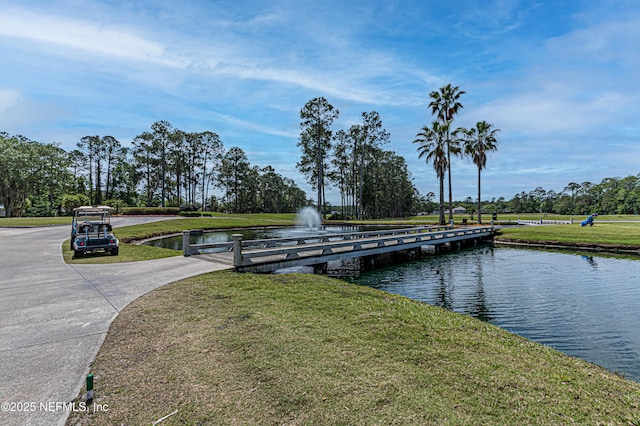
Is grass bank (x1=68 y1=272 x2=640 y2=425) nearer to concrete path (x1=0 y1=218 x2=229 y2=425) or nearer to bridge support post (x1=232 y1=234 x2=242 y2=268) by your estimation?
concrete path (x1=0 y1=218 x2=229 y2=425)

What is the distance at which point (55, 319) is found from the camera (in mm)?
6348

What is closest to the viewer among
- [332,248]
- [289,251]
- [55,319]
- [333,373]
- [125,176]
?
[333,373]

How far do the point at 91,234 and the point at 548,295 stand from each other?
19041 mm

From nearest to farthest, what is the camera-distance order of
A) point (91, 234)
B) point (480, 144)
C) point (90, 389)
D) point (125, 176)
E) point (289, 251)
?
point (90, 389), point (289, 251), point (91, 234), point (480, 144), point (125, 176)

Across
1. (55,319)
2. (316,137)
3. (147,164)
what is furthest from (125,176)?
(55,319)

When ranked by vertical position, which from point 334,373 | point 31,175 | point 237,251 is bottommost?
point 334,373

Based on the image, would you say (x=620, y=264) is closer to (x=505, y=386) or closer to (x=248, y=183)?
(x=505, y=386)

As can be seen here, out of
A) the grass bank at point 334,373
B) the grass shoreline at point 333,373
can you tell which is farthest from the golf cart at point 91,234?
the grass bank at point 334,373

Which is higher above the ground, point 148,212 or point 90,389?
point 148,212

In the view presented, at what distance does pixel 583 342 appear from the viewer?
715 cm

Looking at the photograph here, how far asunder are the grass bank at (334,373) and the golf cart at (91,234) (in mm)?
9670

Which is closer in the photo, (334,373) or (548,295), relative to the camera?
(334,373)

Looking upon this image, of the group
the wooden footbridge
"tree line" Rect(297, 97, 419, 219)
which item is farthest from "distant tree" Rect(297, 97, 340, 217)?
the wooden footbridge

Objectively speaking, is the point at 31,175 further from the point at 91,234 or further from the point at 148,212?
the point at 91,234
